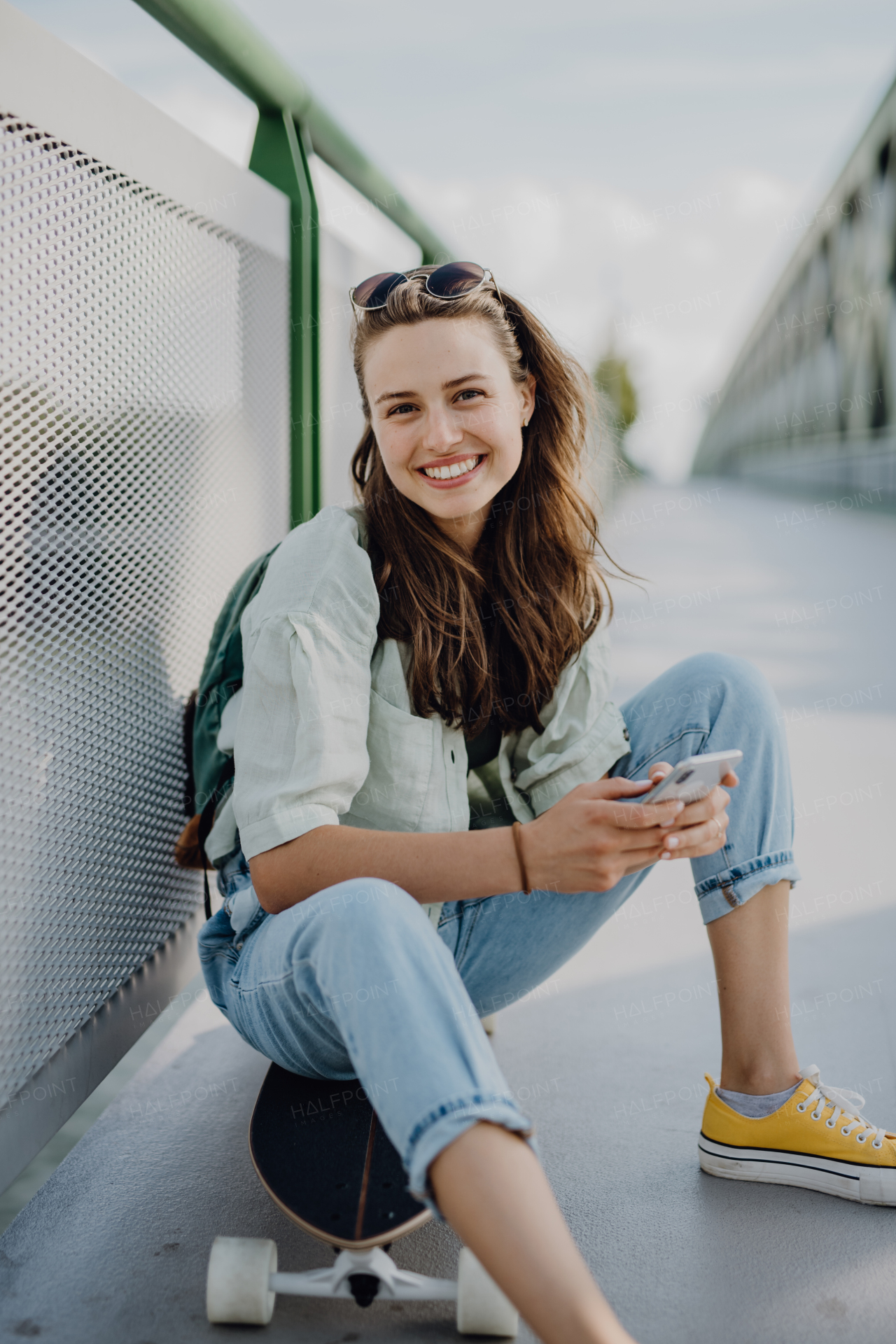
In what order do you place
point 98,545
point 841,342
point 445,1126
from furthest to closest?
point 841,342, point 98,545, point 445,1126

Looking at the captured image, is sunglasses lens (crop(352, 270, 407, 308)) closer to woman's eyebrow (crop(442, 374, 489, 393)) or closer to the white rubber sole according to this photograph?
woman's eyebrow (crop(442, 374, 489, 393))

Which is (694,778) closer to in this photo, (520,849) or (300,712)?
(520,849)

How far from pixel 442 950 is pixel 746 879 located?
61cm

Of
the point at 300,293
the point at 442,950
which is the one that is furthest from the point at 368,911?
the point at 300,293

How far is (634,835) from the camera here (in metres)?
1.43

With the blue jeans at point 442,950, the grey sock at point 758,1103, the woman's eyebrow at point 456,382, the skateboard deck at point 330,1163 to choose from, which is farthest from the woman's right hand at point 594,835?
the woman's eyebrow at point 456,382

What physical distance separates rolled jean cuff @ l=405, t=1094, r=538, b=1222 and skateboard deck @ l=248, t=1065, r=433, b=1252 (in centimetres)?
18

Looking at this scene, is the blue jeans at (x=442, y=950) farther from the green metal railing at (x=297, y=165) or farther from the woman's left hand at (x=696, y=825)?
the green metal railing at (x=297, y=165)

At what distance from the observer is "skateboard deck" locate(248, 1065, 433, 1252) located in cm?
132

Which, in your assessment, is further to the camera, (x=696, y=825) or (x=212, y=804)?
(x=212, y=804)

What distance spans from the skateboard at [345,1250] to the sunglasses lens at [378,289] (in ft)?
3.93

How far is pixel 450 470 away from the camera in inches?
67.0

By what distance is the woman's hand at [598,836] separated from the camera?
4.62 feet

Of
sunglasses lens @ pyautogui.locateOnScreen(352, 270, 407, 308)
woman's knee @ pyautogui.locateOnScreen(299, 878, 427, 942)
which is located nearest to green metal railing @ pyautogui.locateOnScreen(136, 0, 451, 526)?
sunglasses lens @ pyautogui.locateOnScreen(352, 270, 407, 308)
